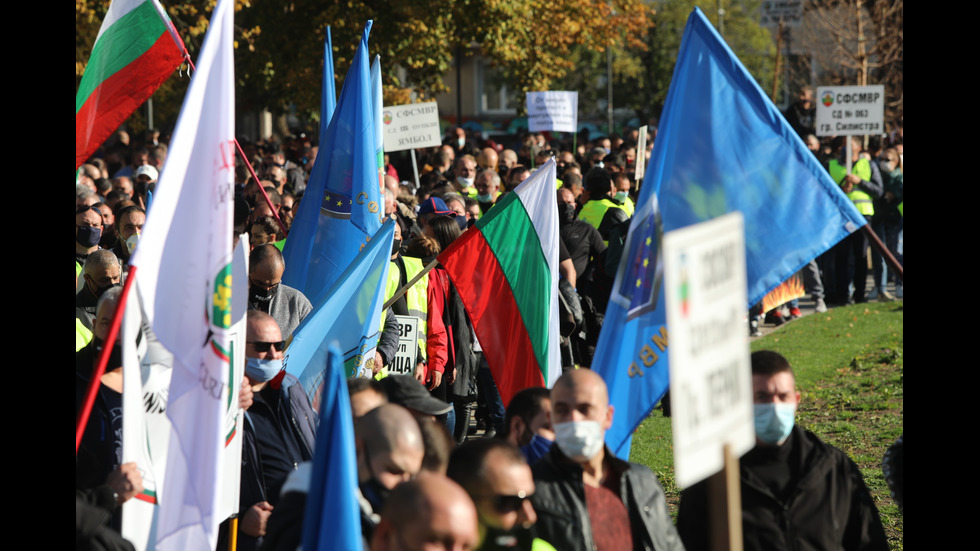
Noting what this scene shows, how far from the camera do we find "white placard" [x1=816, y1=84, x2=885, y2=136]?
54.7ft

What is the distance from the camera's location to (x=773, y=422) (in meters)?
4.57

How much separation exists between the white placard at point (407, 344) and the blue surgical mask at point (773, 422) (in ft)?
11.5

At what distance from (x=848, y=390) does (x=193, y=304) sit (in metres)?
8.63

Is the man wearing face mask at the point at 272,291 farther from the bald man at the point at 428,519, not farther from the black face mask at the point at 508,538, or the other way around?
the bald man at the point at 428,519

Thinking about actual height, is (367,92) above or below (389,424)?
above

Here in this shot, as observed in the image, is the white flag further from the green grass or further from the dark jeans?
the dark jeans

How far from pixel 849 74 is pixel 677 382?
3501 centimetres

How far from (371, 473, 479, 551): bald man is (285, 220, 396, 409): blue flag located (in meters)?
3.12

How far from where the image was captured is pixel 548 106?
1869 cm

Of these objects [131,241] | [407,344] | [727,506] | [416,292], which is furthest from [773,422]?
[131,241]

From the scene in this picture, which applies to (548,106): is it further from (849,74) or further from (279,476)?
(849,74)

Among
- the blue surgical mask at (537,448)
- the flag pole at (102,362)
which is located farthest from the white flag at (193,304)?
the blue surgical mask at (537,448)

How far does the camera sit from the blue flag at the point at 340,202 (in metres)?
8.04
